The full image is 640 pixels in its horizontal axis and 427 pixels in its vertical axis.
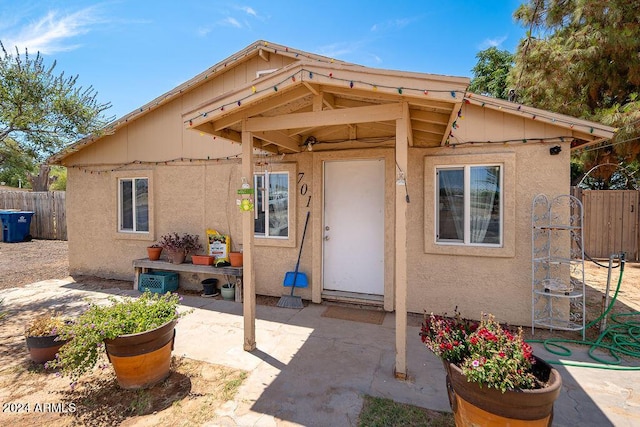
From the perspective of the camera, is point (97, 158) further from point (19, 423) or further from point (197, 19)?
point (19, 423)

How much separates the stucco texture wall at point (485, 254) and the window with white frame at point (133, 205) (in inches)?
212

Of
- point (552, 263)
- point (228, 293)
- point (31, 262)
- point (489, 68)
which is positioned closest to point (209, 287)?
point (228, 293)

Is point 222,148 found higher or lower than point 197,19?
lower

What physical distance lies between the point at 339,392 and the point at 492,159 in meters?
3.54

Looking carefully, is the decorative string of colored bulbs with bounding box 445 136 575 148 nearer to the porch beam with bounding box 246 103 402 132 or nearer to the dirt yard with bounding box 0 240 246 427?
the porch beam with bounding box 246 103 402 132

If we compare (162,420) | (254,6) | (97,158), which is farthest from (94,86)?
(162,420)

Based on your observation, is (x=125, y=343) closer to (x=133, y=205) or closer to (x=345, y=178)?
(x=345, y=178)

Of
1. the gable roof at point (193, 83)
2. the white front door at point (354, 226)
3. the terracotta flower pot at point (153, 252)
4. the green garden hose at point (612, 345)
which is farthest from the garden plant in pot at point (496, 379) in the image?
the terracotta flower pot at point (153, 252)

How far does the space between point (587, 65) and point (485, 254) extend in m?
7.12

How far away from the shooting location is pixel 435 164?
443 cm

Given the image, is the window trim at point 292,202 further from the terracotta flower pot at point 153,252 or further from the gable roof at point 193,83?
the terracotta flower pot at point 153,252

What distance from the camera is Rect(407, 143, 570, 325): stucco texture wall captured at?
4.04 meters

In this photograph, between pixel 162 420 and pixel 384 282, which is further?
pixel 384 282

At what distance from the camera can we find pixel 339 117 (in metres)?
2.99
